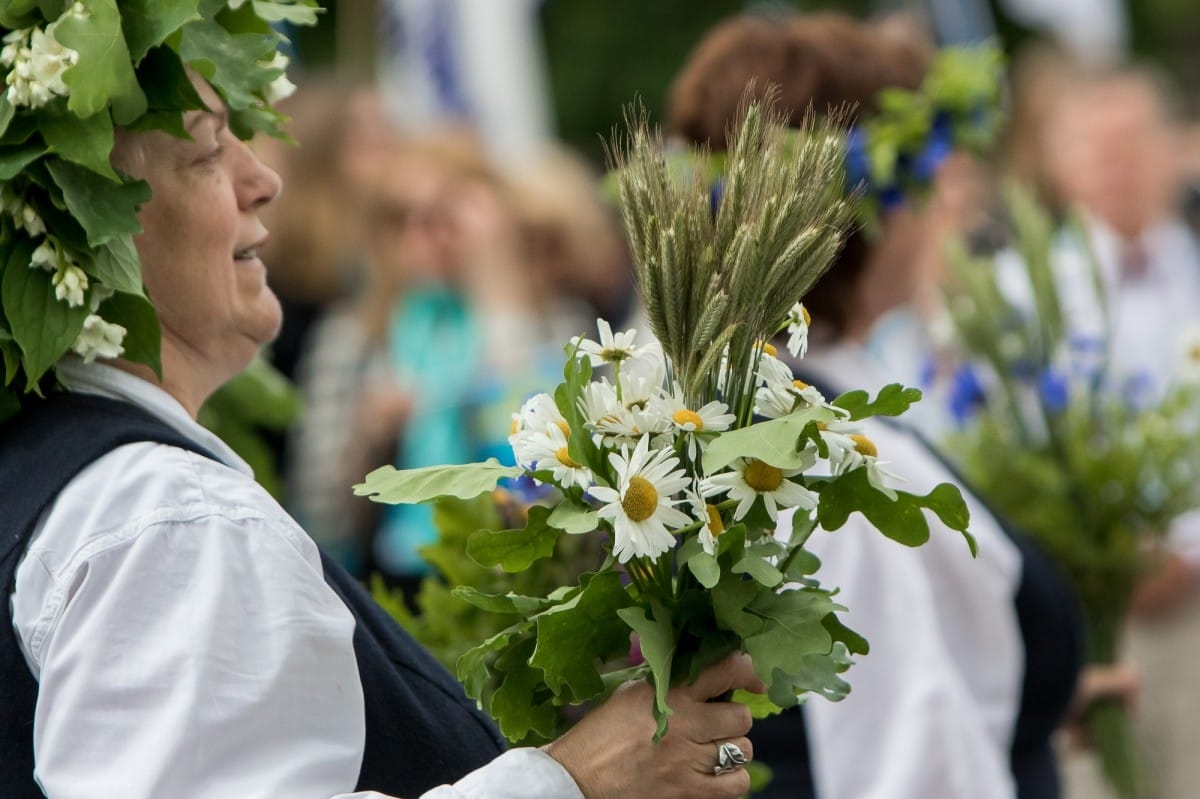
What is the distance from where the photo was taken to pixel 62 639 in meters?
1.59

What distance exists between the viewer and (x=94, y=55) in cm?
179

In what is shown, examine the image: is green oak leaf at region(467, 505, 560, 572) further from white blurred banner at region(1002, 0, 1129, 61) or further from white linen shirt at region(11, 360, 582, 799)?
white blurred banner at region(1002, 0, 1129, 61)

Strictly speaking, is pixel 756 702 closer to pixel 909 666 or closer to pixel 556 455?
pixel 556 455

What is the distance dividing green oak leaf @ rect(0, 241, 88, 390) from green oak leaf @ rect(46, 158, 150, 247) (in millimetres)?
93

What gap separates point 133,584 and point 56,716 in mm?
138

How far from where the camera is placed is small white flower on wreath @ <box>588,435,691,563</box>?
5.07 feet

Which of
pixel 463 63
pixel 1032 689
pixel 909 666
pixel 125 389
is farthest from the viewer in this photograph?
pixel 463 63

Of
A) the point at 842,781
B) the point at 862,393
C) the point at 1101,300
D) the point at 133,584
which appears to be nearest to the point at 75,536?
the point at 133,584

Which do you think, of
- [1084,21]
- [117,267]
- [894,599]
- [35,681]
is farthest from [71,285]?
[1084,21]

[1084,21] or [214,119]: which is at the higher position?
[214,119]

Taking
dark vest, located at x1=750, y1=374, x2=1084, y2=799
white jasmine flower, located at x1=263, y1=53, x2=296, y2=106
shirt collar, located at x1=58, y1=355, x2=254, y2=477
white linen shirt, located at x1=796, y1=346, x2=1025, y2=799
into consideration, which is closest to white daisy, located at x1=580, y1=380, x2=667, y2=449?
shirt collar, located at x1=58, y1=355, x2=254, y2=477

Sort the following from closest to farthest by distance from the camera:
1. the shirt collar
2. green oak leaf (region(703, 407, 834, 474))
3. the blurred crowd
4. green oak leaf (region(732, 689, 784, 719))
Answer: green oak leaf (region(703, 407, 834, 474)) < green oak leaf (region(732, 689, 784, 719)) < the shirt collar < the blurred crowd

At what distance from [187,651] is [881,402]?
69 centimetres

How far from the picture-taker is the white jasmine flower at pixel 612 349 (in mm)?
1651
